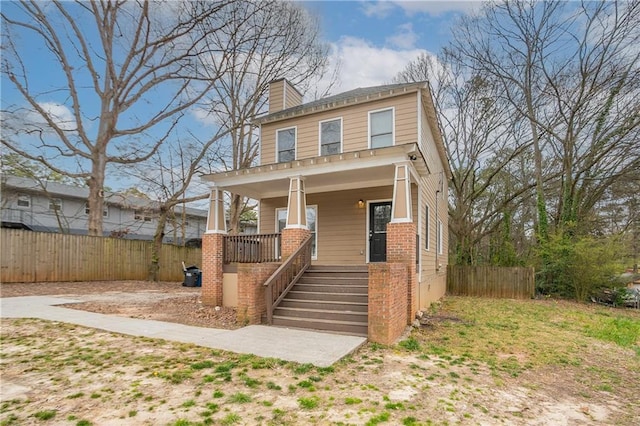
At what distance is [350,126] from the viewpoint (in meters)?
10.4

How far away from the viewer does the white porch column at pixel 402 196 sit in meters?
7.21

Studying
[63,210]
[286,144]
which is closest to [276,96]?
[286,144]

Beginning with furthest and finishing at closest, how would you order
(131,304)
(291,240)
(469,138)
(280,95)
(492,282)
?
(469,138) < (492,282) < (280,95) < (131,304) < (291,240)

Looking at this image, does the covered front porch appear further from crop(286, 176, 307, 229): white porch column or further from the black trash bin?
the black trash bin

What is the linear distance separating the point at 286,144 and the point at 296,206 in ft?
12.8

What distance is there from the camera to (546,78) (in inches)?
592

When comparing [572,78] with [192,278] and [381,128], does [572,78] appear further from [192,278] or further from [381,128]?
[192,278]

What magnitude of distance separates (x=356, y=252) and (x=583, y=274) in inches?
361

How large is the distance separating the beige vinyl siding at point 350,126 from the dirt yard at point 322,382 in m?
5.54

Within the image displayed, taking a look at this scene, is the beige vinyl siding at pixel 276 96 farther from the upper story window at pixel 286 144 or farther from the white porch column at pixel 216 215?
the white porch column at pixel 216 215

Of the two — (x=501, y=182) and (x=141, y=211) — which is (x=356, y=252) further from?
(x=141, y=211)

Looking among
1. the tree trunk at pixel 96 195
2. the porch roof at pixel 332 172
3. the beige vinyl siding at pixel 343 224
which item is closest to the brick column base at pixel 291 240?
the porch roof at pixel 332 172

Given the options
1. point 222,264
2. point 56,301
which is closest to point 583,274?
point 222,264

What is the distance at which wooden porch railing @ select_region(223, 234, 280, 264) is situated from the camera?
9.21m
